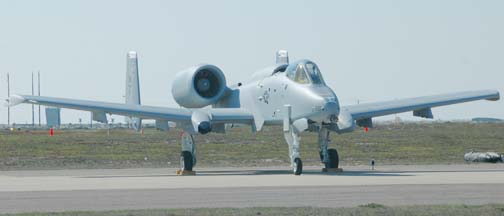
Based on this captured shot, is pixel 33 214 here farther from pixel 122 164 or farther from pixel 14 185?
pixel 122 164

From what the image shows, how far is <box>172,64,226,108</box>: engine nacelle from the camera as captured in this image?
141 feet

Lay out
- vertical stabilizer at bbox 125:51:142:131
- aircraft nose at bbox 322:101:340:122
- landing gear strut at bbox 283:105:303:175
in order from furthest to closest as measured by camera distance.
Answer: vertical stabilizer at bbox 125:51:142:131 → landing gear strut at bbox 283:105:303:175 → aircraft nose at bbox 322:101:340:122

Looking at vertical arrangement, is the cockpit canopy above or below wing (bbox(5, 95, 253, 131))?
above

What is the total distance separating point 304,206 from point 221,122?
54.8ft

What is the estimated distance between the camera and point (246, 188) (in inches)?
1137

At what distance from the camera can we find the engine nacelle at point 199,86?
1692 inches

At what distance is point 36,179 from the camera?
34562 mm

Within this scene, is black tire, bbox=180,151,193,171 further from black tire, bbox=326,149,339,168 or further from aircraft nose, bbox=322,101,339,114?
aircraft nose, bbox=322,101,339,114

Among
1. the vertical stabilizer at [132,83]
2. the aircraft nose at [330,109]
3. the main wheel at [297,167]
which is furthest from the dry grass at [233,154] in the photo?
the aircraft nose at [330,109]

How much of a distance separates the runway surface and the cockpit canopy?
3.11 meters

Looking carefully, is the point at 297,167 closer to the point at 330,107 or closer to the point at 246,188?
the point at 330,107

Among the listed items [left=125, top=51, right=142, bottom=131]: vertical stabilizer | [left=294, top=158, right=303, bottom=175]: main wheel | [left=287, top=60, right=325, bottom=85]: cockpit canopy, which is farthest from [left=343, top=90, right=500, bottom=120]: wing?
[left=125, top=51, right=142, bottom=131]: vertical stabilizer

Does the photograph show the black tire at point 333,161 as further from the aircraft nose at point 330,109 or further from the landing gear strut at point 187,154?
the landing gear strut at point 187,154

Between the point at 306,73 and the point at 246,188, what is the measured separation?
29.3 feet
